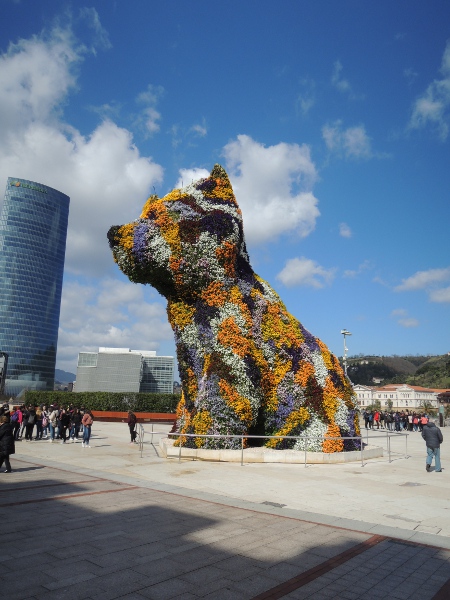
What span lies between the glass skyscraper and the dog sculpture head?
119m

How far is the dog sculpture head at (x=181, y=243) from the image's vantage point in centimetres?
1414

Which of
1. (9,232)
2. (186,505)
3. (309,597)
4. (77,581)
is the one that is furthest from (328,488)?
(9,232)

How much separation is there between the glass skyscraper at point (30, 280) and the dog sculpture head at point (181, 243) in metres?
119

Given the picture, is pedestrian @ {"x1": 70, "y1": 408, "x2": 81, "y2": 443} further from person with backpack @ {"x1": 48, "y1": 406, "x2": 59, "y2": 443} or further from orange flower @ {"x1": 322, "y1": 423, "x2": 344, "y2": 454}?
orange flower @ {"x1": 322, "y1": 423, "x2": 344, "y2": 454}

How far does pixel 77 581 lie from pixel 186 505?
140 inches

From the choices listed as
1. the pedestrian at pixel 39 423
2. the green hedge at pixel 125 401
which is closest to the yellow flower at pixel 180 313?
the pedestrian at pixel 39 423

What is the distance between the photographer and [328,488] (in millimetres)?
9727

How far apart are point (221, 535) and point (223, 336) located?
25.9ft

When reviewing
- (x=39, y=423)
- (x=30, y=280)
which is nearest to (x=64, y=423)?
(x=39, y=423)

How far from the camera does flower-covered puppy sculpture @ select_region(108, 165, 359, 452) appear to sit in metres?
13.4

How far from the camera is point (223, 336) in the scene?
13.7m

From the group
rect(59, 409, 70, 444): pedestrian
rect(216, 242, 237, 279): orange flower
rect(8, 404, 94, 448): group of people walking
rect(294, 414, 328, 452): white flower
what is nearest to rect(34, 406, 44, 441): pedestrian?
rect(8, 404, 94, 448): group of people walking

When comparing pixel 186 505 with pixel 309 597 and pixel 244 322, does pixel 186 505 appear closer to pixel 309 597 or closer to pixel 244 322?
pixel 309 597

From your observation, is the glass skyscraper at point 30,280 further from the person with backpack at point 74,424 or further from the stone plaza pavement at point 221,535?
the stone plaza pavement at point 221,535
